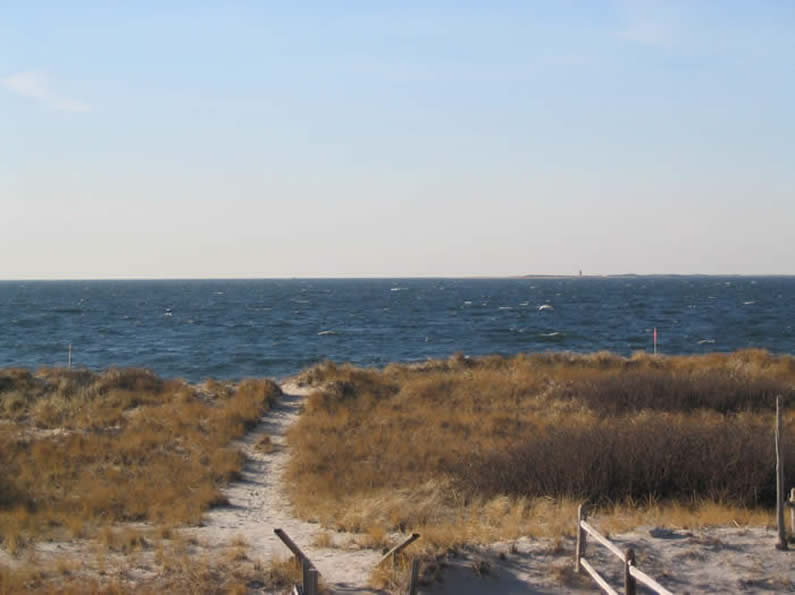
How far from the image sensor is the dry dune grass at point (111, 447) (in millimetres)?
12930

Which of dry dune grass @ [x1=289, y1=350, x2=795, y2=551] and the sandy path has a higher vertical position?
dry dune grass @ [x1=289, y1=350, x2=795, y2=551]

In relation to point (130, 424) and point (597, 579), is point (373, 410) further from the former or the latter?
point (597, 579)

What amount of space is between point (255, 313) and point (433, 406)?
217 feet

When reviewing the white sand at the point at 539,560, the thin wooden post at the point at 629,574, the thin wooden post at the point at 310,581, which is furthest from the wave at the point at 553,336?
the thin wooden post at the point at 310,581

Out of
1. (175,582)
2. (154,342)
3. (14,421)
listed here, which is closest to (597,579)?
(175,582)

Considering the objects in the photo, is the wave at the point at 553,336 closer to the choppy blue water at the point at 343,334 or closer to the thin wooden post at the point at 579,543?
the choppy blue water at the point at 343,334

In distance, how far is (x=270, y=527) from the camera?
12.7 m

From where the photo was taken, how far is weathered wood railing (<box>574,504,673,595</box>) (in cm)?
788

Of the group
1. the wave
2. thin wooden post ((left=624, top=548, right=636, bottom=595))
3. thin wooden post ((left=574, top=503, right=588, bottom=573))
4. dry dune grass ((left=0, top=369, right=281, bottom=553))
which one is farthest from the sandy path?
the wave

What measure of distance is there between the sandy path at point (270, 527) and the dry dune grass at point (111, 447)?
0.37 m

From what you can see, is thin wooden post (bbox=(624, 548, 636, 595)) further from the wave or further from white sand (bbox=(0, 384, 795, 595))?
the wave

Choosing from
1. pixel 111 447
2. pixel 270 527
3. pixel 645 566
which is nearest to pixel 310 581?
pixel 645 566

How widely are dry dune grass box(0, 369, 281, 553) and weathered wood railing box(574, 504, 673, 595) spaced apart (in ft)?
18.6

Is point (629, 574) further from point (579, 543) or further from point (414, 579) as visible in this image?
point (414, 579)
